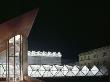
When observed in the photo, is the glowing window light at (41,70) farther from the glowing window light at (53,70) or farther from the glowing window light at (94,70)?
the glowing window light at (94,70)

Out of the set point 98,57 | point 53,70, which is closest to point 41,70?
point 53,70

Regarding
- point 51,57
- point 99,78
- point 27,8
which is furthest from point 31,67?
point 27,8

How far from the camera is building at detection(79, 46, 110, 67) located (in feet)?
183

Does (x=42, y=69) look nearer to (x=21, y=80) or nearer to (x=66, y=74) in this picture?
(x=66, y=74)

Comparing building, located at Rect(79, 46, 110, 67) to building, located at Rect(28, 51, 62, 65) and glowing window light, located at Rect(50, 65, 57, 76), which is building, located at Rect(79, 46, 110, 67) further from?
glowing window light, located at Rect(50, 65, 57, 76)

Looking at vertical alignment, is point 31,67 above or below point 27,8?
below

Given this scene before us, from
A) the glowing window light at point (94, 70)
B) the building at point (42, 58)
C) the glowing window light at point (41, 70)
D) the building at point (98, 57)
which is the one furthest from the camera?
the building at point (42, 58)

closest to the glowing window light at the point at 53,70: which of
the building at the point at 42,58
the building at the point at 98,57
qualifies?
the building at the point at 98,57

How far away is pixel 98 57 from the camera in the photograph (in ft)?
199

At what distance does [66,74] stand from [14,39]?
22.7 metres

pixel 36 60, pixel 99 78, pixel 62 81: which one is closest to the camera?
pixel 62 81

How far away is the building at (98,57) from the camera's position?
55.8 metres

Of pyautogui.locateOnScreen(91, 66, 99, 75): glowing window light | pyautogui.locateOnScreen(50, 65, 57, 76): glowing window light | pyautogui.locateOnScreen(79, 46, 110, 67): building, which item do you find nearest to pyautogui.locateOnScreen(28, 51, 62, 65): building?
pyautogui.locateOnScreen(79, 46, 110, 67): building

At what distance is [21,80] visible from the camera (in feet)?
109
